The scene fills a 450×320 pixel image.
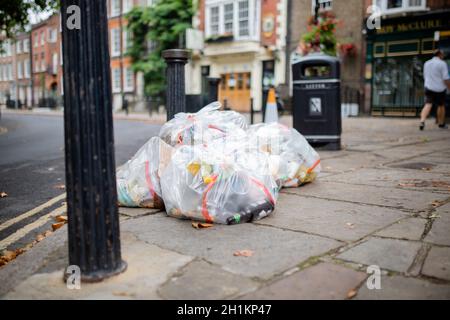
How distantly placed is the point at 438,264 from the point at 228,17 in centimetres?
2392

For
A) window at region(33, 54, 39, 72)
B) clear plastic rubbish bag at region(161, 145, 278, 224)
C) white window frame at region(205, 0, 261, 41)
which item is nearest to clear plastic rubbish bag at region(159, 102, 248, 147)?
clear plastic rubbish bag at region(161, 145, 278, 224)

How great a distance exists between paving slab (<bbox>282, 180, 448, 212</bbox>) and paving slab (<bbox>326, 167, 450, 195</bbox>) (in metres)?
0.19

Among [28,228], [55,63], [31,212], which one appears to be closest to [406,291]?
[28,228]

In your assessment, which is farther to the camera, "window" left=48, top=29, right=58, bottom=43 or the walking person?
"window" left=48, top=29, right=58, bottom=43

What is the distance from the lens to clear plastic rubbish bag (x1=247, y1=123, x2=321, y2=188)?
12.6ft

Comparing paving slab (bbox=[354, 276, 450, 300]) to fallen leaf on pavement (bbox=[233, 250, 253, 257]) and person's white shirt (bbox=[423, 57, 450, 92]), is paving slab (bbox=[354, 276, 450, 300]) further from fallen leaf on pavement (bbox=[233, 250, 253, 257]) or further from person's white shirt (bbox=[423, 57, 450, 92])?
person's white shirt (bbox=[423, 57, 450, 92])

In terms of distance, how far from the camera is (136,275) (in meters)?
2.00

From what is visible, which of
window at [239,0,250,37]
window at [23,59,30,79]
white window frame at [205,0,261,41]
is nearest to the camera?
white window frame at [205,0,261,41]

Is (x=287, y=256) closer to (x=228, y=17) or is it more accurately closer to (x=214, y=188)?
(x=214, y=188)

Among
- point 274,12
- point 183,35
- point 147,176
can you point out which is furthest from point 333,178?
point 183,35

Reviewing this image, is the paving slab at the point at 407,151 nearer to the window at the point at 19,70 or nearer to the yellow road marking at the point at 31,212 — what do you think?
the yellow road marking at the point at 31,212

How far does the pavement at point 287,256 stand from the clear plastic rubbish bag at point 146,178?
9 centimetres

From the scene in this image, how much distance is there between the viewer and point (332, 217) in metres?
2.97

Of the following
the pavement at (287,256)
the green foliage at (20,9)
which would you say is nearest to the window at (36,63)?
A: the green foliage at (20,9)
